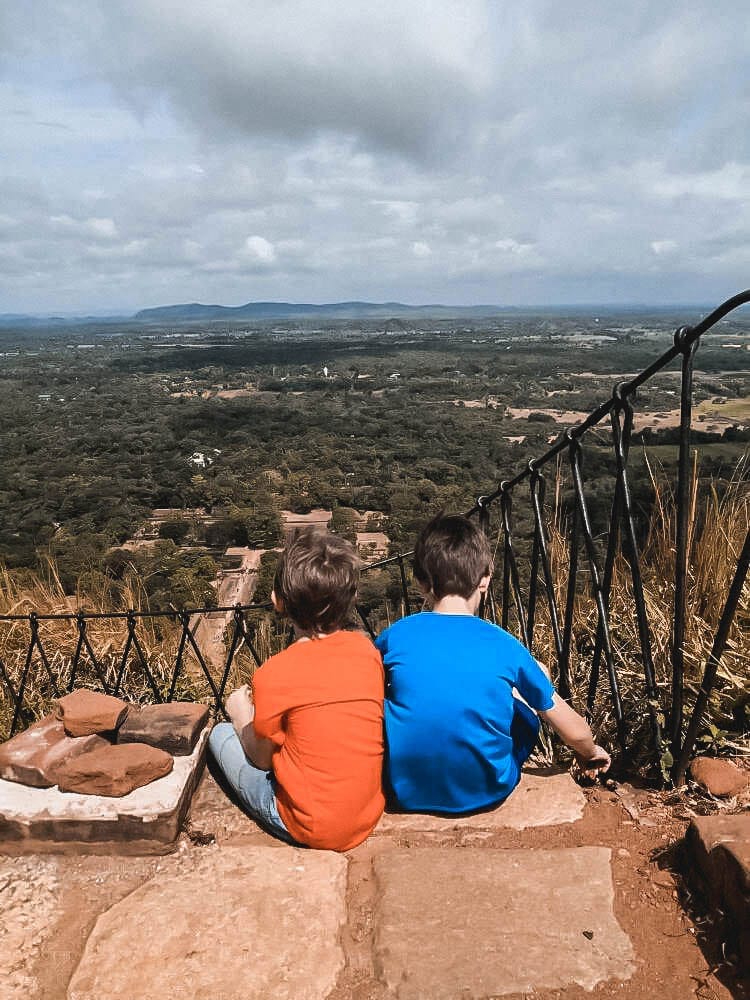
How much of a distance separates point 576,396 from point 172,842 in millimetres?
57928

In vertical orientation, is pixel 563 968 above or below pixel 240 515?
above

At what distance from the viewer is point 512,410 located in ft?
190

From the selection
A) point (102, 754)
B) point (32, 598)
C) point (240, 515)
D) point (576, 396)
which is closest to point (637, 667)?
point (102, 754)

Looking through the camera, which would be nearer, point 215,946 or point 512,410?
point 215,946

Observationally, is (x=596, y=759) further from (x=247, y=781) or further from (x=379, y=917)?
(x=247, y=781)

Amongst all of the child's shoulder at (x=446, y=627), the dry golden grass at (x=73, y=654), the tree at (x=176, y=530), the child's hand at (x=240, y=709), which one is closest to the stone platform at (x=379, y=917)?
the child's hand at (x=240, y=709)

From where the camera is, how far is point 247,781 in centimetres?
206

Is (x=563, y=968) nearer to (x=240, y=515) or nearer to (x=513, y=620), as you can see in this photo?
(x=513, y=620)

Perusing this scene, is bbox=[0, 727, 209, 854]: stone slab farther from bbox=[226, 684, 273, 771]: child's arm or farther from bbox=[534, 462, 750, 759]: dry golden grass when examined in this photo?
bbox=[534, 462, 750, 759]: dry golden grass

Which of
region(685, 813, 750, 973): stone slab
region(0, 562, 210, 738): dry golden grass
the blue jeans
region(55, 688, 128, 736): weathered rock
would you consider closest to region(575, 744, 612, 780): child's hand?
A: region(685, 813, 750, 973): stone slab

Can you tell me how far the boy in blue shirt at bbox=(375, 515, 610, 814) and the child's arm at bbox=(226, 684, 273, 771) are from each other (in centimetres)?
36

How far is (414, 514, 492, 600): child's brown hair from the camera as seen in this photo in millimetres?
2031

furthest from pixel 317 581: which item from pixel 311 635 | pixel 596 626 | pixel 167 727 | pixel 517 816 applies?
pixel 596 626

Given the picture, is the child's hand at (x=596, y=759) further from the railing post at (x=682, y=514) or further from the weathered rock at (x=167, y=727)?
the weathered rock at (x=167, y=727)
